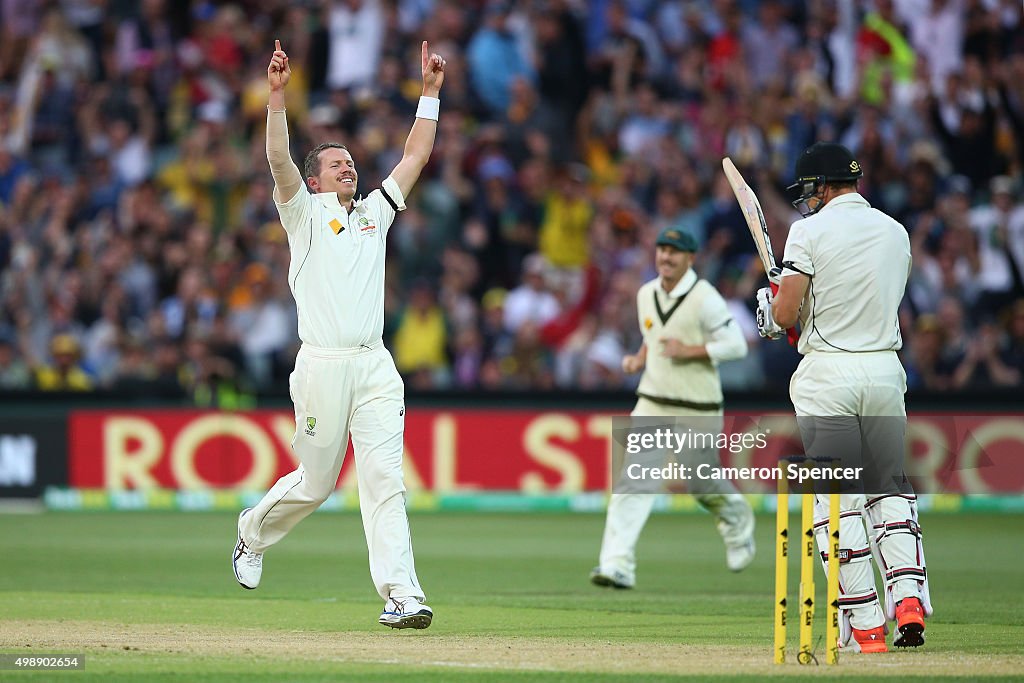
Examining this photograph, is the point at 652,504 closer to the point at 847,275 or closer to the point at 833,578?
the point at 847,275

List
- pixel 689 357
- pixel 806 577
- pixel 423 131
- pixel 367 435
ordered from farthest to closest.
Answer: pixel 689 357, pixel 423 131, pixel 367 435, pixel 806 577

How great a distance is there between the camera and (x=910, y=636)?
7805 mm

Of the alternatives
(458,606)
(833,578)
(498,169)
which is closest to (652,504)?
(458,606)

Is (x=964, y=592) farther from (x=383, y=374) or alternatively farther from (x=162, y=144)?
(x=162, y=144)

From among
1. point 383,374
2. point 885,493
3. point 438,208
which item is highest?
point 438,208

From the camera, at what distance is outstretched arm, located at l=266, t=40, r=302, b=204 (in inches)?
314

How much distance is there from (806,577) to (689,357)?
463cm

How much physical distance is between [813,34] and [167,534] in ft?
32.0

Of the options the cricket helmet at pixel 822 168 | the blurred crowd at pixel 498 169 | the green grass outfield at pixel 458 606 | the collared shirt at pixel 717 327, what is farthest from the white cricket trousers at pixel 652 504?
the blurred crowd at pixel 498 169

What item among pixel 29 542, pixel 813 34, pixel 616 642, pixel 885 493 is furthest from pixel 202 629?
pixel 813 34

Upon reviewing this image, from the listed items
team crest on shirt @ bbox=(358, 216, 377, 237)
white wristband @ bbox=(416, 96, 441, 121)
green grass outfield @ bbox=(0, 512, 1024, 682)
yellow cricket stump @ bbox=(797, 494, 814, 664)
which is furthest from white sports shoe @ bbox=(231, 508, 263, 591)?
yellow cricket stump @ bbox=(797, 494, 814, 664)

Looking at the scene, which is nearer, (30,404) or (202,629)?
(202,629)

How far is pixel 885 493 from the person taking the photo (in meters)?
7.94

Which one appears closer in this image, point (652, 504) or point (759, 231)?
point (759, 231)
